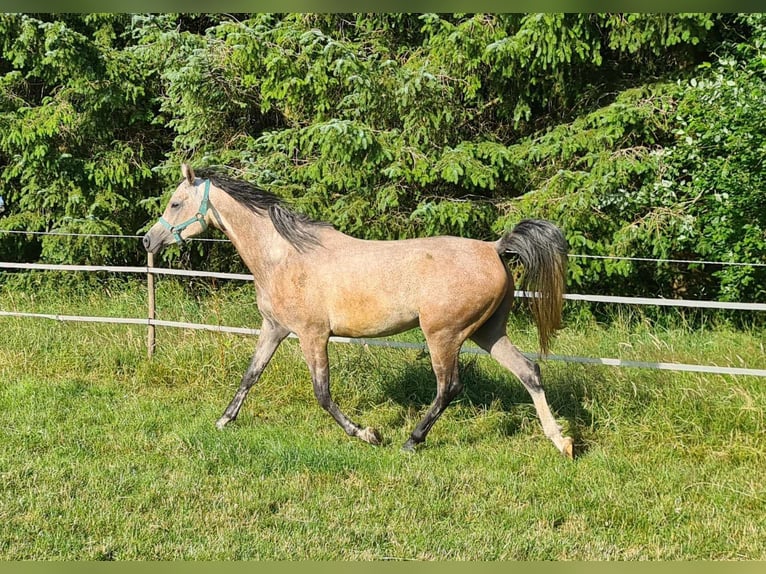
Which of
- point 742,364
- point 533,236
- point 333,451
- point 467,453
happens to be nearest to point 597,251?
point 742,364

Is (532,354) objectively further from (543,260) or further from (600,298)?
(543,260)

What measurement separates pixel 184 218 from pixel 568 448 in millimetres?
3347

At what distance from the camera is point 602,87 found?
9.58 m

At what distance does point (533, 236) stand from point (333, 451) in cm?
208

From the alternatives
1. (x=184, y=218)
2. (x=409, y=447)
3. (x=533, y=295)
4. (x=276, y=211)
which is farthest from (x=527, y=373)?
(x=184, y=218)

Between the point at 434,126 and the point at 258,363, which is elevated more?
the point at 434,126

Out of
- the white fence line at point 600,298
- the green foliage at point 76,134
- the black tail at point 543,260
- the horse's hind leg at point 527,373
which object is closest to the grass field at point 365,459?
the horse's hind leg at point 527,373

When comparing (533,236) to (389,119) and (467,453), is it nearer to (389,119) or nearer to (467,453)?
(467,453)

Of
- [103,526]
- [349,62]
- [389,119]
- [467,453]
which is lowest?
[467,453]

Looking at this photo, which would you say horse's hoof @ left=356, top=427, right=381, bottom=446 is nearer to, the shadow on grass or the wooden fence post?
the shadow on grass

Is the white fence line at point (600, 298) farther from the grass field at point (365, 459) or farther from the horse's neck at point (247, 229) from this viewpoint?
the horse's neck at point (247, 229)

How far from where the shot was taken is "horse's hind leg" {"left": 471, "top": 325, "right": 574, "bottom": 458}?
525 cm

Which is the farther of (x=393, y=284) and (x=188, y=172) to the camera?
(x=188, y=172)

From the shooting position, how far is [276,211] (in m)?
5.72
